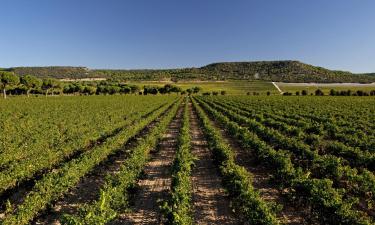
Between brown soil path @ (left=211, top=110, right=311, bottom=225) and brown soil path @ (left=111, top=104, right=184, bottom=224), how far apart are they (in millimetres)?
3787

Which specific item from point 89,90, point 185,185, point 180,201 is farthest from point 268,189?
point 89,90

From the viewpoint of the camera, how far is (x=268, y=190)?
13672mm

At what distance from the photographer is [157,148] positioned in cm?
2198

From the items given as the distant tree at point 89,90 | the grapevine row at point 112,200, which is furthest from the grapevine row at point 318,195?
the distant tree at point 89,90

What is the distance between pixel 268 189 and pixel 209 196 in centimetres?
259

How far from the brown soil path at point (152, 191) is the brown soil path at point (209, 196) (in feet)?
4.05

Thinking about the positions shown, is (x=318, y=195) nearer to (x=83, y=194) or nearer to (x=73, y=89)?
(x=83, y=194)

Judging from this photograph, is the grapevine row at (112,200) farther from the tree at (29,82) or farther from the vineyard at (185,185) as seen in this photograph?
the tree at (29,82)

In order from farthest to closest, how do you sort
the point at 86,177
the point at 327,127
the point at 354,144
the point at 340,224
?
the point at 327,127, the point at 354,144, the point at 86,177, the point at 340,224

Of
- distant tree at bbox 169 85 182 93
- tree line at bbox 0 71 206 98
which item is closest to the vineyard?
tree line at bbox 0 71 206 98

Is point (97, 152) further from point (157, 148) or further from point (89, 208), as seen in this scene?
point (89, 208)

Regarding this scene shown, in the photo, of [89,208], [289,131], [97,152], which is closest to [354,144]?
[289,131]

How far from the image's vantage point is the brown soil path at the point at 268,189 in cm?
1098

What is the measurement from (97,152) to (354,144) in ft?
50.6
